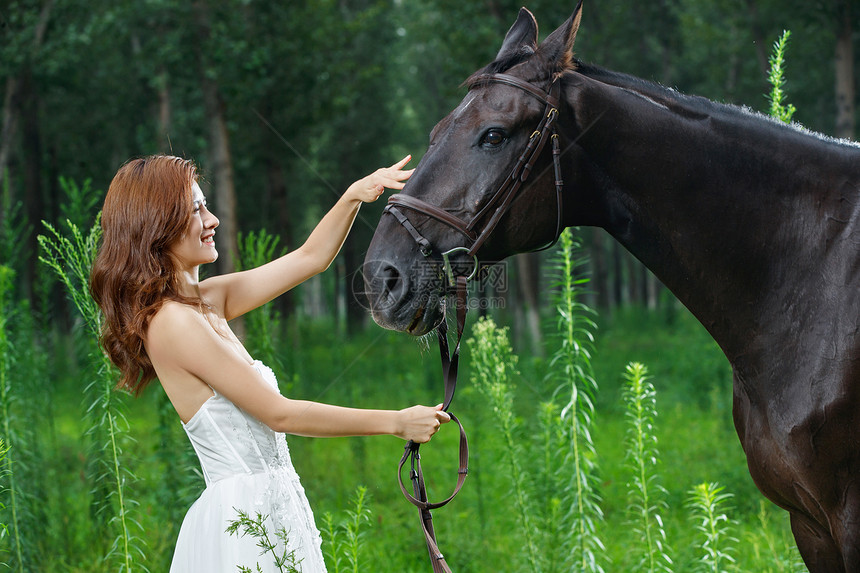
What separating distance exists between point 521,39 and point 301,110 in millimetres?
11705

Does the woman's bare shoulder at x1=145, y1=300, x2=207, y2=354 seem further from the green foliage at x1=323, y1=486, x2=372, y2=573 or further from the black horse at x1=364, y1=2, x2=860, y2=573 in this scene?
the green foliage at x1=323, y1=486, x2=372, y2=573

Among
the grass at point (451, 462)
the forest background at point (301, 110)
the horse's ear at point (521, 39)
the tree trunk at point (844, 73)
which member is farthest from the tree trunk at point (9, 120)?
the tree trunk at point (844, 73)

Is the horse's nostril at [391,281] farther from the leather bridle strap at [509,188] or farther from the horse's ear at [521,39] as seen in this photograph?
the horse's ear at [521,39]

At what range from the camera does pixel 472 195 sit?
2.29 meters

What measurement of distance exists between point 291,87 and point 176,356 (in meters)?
11.9

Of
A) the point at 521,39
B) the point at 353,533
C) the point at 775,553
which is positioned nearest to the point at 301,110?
the point at 521,39

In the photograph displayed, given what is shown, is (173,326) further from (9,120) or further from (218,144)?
(9,120)

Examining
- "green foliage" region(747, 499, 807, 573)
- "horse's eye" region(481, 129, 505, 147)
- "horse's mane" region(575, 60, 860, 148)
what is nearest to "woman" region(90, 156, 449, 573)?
"horse's eye" region(481, 129, 505, 147)

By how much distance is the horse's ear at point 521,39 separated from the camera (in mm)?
2422

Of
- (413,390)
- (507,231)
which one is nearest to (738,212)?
(507,231)

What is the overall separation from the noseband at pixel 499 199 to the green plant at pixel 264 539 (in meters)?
0.97

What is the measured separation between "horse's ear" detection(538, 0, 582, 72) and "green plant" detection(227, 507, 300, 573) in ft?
5.83

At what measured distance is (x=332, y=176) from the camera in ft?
58.7

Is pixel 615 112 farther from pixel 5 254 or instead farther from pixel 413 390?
pixel 413 390
